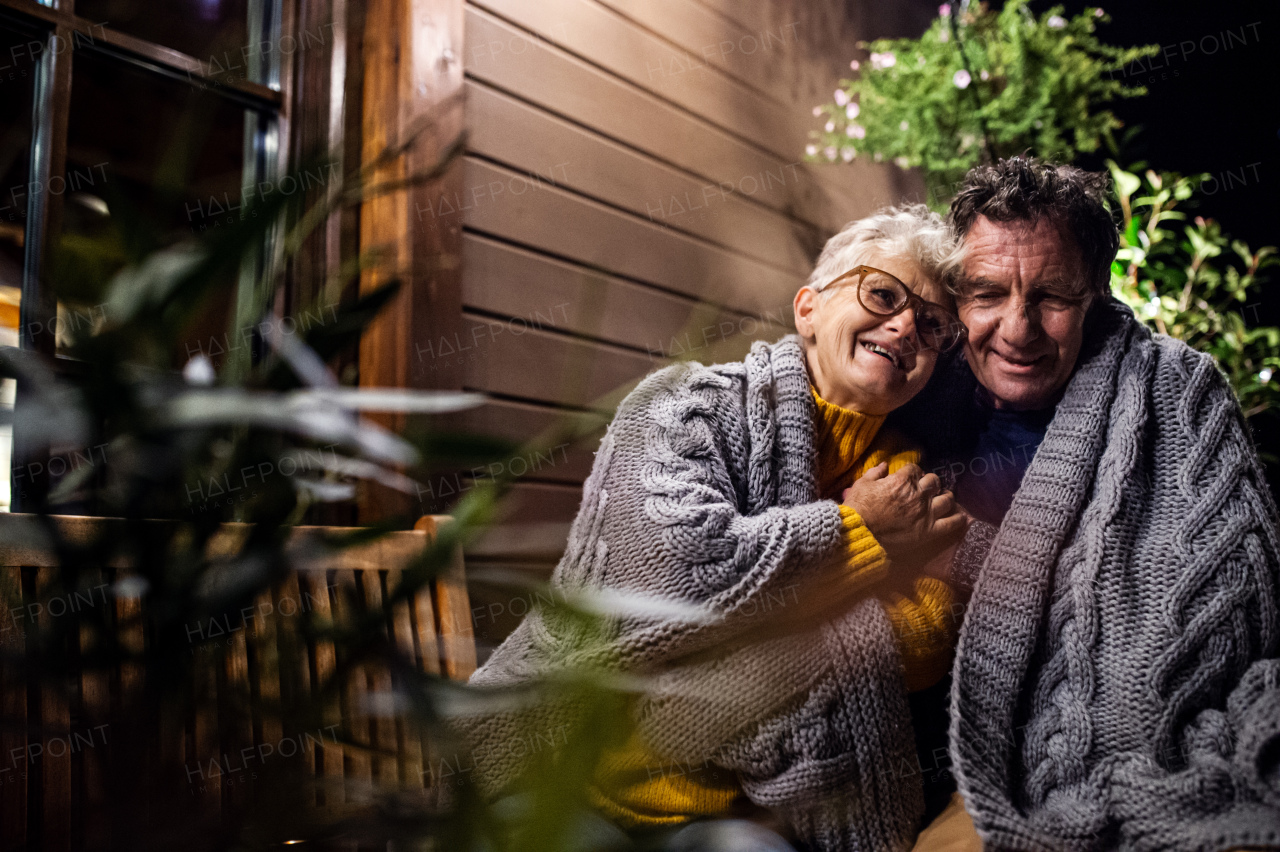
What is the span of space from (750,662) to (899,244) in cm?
44

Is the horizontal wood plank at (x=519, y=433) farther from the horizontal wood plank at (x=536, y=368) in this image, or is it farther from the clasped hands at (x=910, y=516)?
the clasped hands at (x=910, y=516)

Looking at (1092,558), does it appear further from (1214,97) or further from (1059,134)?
(1214,97)

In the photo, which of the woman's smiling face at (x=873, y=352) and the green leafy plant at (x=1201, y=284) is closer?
the woman's smiling face at (x=873, y=352)

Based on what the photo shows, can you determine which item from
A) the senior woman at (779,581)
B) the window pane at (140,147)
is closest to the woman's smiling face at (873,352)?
the senior woman at (779,581)

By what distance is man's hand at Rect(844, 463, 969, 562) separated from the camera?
0.75 m

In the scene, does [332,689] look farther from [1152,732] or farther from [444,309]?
[444,309]

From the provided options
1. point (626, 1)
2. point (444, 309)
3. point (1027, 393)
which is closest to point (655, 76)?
point (626, 1)

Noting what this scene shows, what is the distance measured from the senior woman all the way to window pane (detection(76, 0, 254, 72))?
2.17 feet

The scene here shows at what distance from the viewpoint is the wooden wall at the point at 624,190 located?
1.13 metres

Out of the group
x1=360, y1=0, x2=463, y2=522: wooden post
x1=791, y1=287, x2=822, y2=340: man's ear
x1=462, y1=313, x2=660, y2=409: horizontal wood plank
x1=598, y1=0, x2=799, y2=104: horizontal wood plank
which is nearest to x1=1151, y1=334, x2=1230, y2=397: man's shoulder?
x1=791, y1=287, x2=822, y2=340: man's ear

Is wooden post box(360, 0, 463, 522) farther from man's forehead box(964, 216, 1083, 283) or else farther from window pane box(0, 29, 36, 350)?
man's forehead box(964, 216, 1083, 283)

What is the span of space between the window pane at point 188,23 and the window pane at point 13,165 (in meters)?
0.09

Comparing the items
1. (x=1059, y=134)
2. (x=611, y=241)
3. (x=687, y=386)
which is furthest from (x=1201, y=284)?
(x=687, y=386)

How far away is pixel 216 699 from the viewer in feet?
0.90
